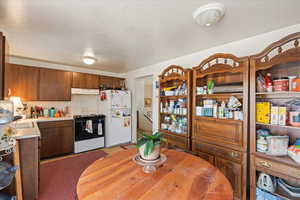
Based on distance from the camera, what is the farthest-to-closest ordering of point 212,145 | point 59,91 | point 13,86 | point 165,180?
point 59,91
point 13,86
point 212,145
point 165,180

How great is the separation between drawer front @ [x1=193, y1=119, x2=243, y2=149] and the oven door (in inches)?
104

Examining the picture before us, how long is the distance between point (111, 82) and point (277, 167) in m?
4.04

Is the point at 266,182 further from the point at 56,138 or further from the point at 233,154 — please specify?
the point at 56,138

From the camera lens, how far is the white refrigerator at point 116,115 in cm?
376

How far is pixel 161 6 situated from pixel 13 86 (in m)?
3.49

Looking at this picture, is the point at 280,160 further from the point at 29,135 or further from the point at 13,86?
the point at 13,86

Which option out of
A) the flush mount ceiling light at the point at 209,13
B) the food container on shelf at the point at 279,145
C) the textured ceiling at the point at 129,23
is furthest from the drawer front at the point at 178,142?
the flush mount ceiling light at the point at 209,13

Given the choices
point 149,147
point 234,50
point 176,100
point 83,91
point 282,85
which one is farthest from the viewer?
point 83,91

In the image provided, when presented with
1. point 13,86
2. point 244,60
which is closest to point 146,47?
point 244,60

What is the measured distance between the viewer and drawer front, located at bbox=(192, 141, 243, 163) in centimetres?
168

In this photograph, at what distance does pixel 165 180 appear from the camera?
Result: 1.04 m

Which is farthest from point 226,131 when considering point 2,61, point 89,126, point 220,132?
point 89,126

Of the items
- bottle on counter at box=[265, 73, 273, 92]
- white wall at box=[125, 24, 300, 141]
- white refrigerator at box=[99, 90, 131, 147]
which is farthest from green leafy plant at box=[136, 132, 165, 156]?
white refrigerator at box=[99, 90, 131, 147]

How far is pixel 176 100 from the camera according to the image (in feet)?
8.77
